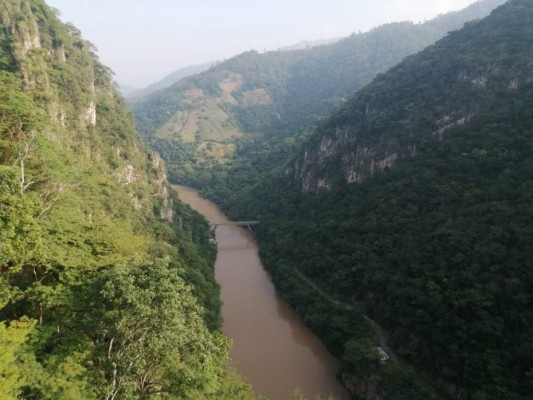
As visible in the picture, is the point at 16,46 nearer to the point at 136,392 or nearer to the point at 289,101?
the point at 136,392

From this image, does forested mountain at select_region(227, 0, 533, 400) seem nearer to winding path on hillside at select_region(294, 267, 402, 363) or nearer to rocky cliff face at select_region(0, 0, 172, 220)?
winding path on hillside at select_region(294, 267, 402, 363)

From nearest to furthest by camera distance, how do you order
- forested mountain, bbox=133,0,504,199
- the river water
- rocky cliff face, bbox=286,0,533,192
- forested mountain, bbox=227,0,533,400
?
forested mountain, bbox=227,0,533,400 < the river water < rocky cliff face, bbox=286,0,533,192 < forested mountain, bbox=133,0,504,199

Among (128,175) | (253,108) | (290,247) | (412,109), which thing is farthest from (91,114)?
(253,108)

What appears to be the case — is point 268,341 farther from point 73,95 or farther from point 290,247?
point 73,95

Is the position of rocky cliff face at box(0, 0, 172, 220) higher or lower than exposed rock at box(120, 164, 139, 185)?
higher

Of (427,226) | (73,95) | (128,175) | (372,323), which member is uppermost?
(73,95)

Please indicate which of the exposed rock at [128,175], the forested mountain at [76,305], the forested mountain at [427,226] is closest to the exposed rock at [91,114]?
the exposed rock at [128,175]

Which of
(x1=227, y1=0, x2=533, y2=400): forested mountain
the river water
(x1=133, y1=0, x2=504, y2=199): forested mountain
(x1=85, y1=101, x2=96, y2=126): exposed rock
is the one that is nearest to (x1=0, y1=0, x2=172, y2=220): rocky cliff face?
(x1=85, y1=101, x2=96, y2=126): exposed rock
